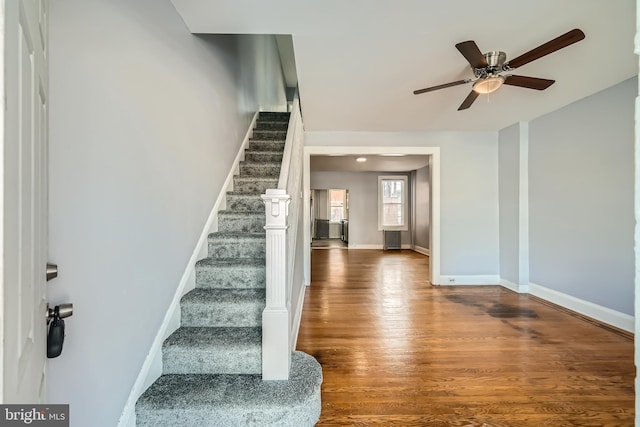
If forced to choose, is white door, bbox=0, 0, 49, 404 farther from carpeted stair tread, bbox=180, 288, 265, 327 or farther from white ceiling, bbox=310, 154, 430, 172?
white ceiling, bbox=310, 154, 430, 172

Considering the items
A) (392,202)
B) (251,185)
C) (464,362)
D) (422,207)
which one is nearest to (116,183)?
(251,185)

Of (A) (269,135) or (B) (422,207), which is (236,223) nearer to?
(A) (269,135)

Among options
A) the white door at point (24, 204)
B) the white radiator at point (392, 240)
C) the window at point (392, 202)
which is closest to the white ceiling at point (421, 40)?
the white door at point (24, 204)

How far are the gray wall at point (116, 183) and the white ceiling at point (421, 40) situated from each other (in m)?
0.60

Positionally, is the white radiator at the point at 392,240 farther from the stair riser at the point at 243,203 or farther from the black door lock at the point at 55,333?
the black door lock at the point at 55,333

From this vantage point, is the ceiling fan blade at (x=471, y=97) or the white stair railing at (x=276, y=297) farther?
the ceiling fan blade at (x=471, y=97)

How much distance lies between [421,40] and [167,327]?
2.68 m

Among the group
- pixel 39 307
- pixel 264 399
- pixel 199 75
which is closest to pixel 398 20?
pixel 199 75

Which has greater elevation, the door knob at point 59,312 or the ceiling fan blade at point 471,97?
the ceiling fan blade at point 471,97

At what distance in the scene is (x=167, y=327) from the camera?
172cm

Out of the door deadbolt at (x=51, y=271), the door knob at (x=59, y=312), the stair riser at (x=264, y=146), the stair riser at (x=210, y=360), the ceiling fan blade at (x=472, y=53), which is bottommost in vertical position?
the stair riser at (x=210, y=360)

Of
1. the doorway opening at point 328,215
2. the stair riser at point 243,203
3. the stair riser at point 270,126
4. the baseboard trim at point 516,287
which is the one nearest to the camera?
the stair riser at point 243,203

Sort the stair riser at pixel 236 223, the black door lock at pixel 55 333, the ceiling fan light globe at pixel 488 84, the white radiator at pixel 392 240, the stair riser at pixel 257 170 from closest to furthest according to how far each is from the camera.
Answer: the black door lock at pixel 55 333 < the ceiling fan light globe at pixel 488 84 < the stair riser at pixel 236 223 < the stair riser at pixel 257 170 < the white radiator at pixel 392 240

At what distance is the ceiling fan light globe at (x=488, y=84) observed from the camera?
2.35 meters
